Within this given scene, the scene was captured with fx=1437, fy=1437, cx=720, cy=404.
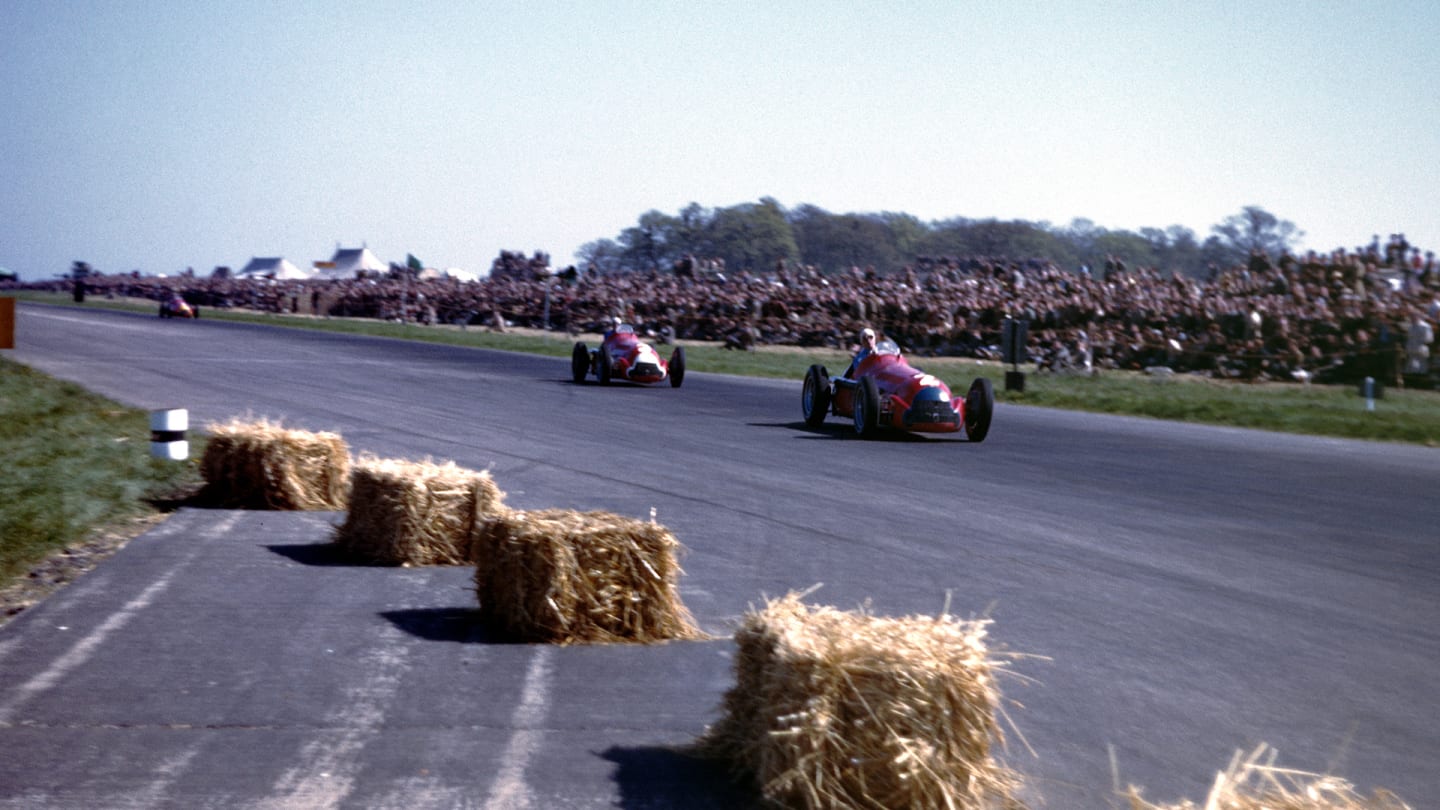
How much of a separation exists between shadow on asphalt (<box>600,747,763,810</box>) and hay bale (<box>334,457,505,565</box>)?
3.59 meters

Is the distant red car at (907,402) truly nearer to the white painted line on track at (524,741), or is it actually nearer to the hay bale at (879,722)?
the white painted line on track at (524,741)

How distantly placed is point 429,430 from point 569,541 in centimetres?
1084

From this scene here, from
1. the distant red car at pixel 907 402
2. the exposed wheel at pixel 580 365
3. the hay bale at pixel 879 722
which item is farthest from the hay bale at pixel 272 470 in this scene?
the exposed wheel at pixel 580 365

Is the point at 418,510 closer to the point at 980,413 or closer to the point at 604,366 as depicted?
the point at 980,413

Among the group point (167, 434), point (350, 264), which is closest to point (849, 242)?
point (350, 264)

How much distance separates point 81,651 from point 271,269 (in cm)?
12850

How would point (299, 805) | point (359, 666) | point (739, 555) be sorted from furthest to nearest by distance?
1. point (739, 555)
2. point (359, 666)
3. point (299, 805)

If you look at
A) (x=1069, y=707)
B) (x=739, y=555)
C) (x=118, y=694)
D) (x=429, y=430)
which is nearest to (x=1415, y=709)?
(x=1069, y=707)

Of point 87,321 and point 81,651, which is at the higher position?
point 81,651

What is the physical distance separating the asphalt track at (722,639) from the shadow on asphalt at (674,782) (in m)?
0.02

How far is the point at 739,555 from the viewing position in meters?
9.15

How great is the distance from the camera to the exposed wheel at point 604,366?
2698 cm

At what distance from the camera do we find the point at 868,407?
1753 centimetres

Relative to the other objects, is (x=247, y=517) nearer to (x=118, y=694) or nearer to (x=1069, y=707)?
(x=118, y=694)
